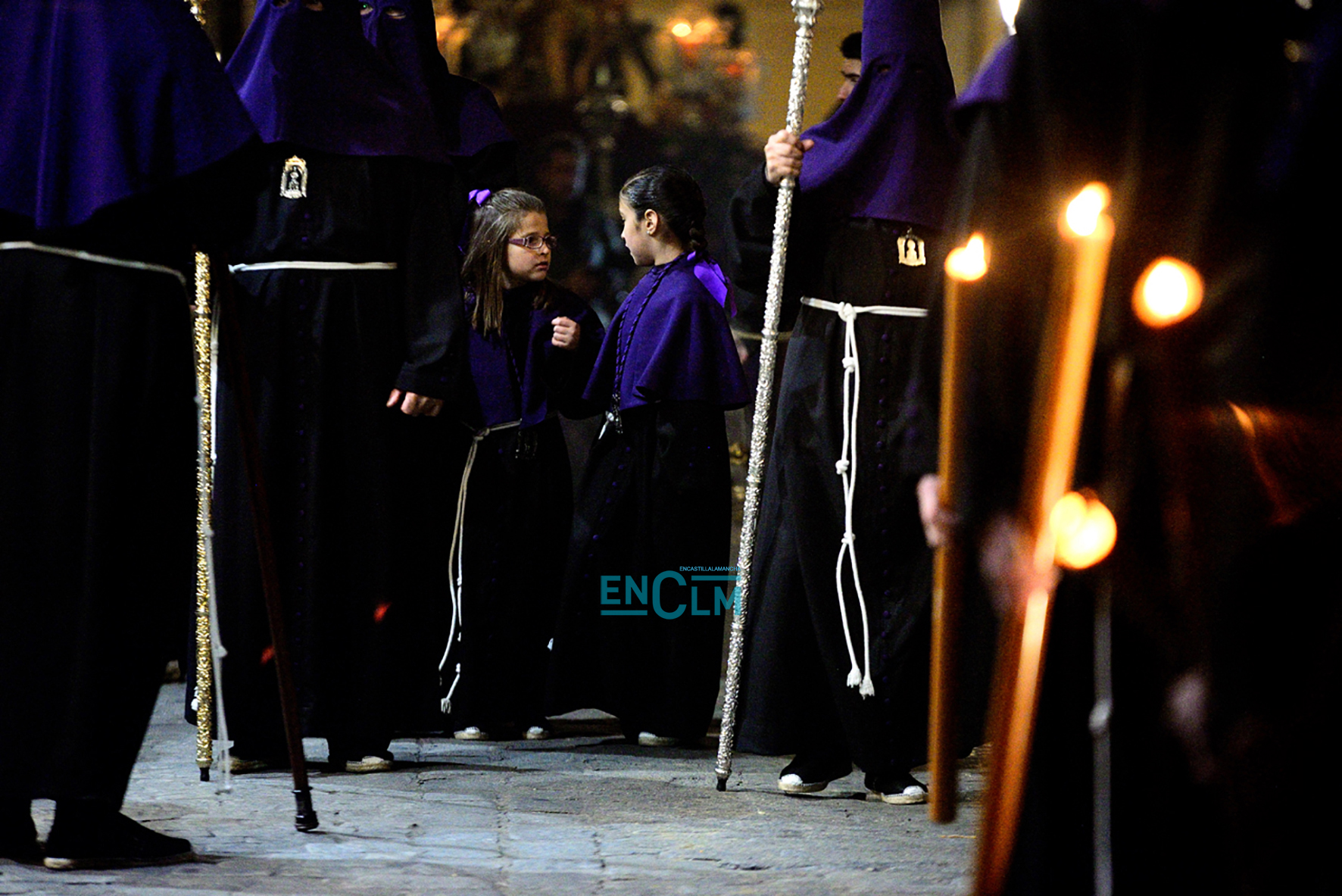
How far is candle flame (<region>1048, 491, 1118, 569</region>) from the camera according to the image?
2113mm

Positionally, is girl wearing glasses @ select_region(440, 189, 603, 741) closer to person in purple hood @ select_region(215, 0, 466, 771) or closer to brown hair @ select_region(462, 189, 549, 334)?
brown hair @ select_region(462, 189, 549, 334)

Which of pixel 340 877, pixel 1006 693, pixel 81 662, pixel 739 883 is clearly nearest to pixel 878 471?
pixel 739 883

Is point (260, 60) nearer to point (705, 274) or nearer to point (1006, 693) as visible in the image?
point (705, 274)

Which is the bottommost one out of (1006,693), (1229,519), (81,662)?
(81,662)

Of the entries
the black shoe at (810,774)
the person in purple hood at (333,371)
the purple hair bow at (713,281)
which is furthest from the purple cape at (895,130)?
the black shoe at (810,774)

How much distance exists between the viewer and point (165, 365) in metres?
3.58

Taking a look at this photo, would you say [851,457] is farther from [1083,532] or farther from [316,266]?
[1083,532]

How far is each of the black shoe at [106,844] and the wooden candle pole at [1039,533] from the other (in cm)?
217

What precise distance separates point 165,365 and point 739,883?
1.73 meters

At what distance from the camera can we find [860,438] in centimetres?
475

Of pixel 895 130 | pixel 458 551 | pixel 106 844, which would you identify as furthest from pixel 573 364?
pixel 106 844

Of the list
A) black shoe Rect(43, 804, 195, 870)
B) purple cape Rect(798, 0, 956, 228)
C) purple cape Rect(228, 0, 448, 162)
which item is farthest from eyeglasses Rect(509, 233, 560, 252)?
black shoe Rect(43, 804, 195, 870)

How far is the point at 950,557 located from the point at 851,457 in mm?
2525

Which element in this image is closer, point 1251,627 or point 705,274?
point 1251,627
